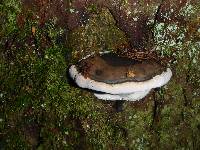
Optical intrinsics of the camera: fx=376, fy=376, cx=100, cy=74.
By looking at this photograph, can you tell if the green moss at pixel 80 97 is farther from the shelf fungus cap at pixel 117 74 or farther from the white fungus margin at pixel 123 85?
the white fungus margin at pixel 123 85

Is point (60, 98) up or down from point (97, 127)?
up

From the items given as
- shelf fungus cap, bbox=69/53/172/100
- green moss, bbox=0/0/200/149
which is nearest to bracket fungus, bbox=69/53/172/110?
shelf fungus cap, bbox=69/53/172/100

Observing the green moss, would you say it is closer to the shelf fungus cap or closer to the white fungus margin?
the shelf fungus cap

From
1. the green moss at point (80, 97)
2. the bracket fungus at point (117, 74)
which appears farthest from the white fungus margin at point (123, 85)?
the green moss at point (80, 97)

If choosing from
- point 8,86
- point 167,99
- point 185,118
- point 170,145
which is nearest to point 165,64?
point 167,99

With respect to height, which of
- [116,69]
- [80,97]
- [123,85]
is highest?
[116,69]

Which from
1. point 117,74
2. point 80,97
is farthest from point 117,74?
point 80,97

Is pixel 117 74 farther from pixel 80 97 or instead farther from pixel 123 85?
pixel 80 97

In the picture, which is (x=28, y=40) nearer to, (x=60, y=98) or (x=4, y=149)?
(x=60, y=98)
